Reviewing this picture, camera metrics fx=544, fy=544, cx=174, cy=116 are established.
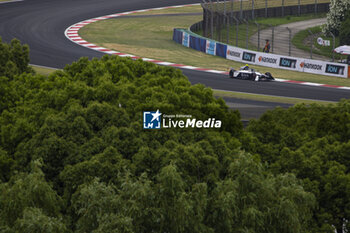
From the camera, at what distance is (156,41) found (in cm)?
5544

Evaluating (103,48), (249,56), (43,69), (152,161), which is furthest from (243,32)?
(152,161)

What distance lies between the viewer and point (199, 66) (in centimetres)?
4694

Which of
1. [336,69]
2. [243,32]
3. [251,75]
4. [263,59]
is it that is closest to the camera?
[251,75]

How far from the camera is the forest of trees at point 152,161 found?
13.1m

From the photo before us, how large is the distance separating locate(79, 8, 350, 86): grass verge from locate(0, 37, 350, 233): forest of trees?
910 inches

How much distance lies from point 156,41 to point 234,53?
9468 millimetres

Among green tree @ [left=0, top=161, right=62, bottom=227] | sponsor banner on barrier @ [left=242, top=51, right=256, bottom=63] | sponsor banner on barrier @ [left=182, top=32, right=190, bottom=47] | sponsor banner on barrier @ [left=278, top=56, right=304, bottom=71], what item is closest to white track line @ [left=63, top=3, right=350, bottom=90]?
sponsor banner on barrier @ [left=278, top=56, right=304, bottom=71]

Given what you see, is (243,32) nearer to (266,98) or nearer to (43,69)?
(266,98)

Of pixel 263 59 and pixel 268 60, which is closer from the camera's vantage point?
pixel 268 60

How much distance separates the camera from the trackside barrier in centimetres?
4576

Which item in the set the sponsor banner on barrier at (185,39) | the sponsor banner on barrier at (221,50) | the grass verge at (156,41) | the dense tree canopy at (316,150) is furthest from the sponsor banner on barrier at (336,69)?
the dense tree canopy at (316,150)

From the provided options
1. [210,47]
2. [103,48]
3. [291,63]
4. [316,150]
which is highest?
[316,150]

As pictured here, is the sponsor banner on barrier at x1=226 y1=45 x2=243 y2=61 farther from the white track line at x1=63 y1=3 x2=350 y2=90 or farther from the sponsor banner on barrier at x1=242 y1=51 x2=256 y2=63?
the white track line at x1=63 y1=3 x2=350 y2=90

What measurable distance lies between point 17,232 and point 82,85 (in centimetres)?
887
